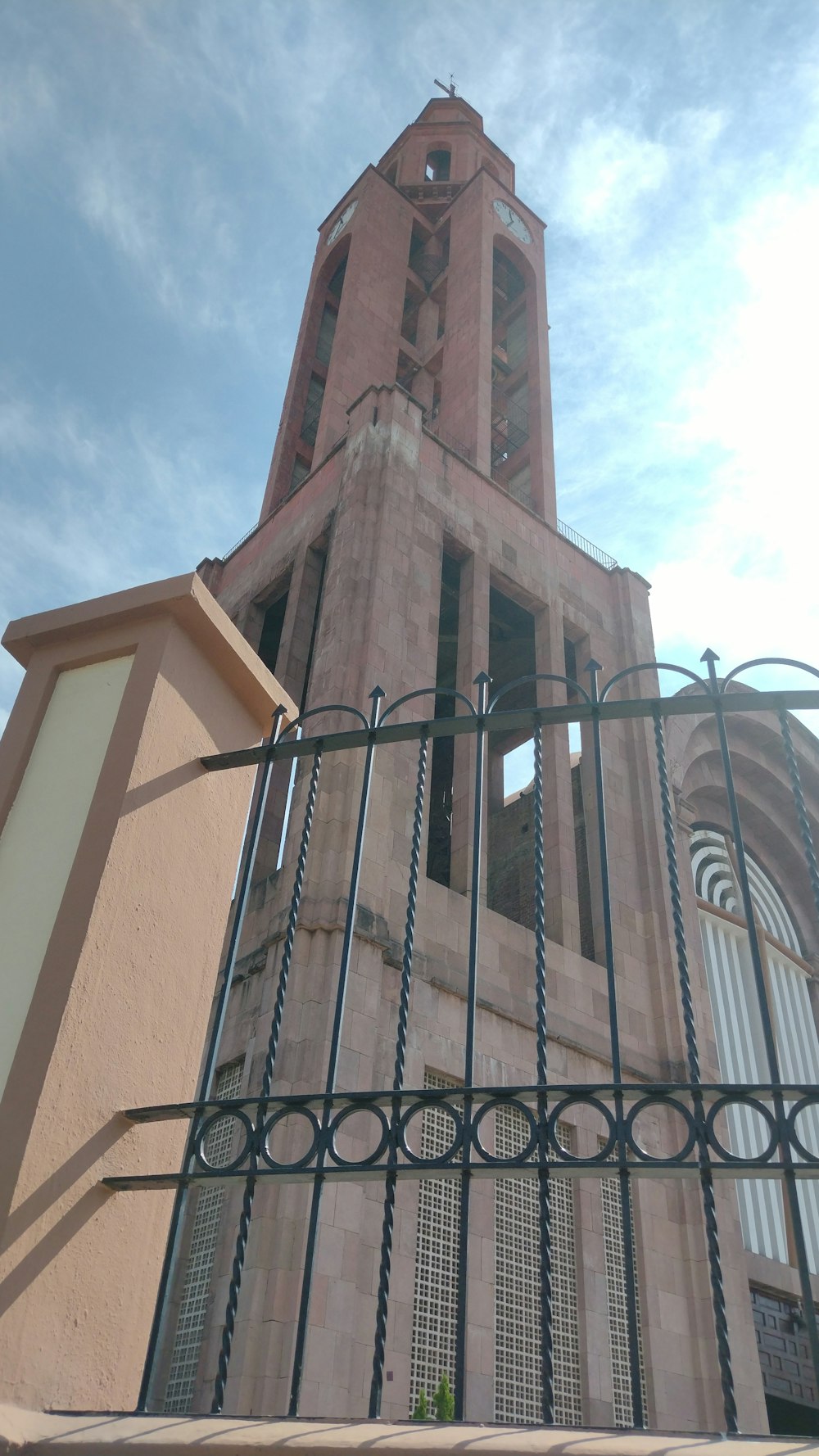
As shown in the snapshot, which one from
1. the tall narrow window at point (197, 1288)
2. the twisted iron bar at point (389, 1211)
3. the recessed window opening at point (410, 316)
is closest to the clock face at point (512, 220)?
the recessed window opening at point (410, 316)

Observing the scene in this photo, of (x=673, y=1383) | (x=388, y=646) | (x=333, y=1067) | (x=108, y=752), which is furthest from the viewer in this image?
(x=388, y=646)

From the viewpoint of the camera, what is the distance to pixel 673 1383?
29.6 feet

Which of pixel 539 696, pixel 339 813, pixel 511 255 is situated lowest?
pixel 339 813

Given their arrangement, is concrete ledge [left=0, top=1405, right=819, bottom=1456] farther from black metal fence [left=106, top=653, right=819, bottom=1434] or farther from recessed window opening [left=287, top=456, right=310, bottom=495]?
recessed window opening [left=287, top=456, right=310, bottom=495]

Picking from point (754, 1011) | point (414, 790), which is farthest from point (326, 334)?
point (754, 1011)

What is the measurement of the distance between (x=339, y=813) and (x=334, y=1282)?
3.75 m

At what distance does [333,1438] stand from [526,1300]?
7.50 metres

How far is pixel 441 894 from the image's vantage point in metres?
10.1

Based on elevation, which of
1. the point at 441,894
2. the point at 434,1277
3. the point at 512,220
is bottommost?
the point at 434,1277

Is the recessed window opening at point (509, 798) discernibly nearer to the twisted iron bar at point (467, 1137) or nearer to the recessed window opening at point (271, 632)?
the recessed window opening at point (271, 632)

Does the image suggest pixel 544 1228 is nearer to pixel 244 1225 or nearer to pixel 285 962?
pixel 244 1225

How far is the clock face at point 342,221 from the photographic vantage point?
21094 millimetres

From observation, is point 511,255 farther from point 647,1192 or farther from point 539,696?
point 647,1192

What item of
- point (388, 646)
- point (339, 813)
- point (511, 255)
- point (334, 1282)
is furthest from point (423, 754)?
point (511, 255)
